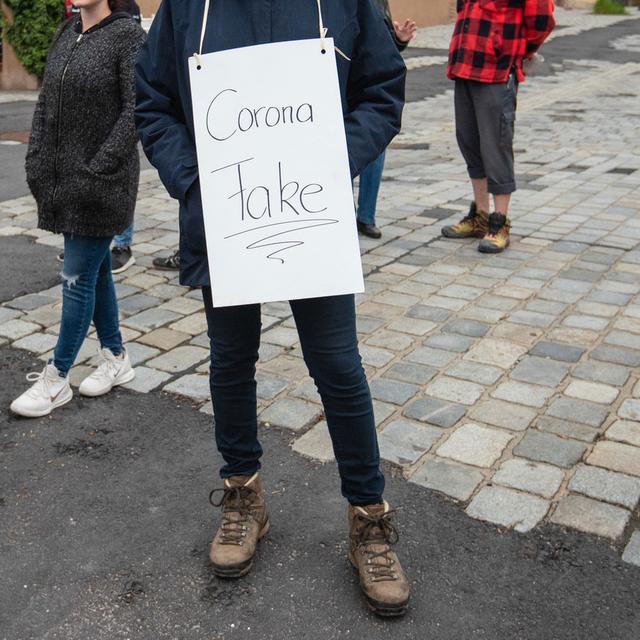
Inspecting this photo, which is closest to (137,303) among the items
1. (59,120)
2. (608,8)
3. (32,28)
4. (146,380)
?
(146,380)

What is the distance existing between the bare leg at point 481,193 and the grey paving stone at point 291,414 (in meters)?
3.02

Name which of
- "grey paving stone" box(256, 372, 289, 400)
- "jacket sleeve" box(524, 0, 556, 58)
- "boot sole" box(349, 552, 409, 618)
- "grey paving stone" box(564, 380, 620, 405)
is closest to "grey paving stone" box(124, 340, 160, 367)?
"grey paving stone" box(256, 372, 289, 400)

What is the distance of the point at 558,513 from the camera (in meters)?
3.05

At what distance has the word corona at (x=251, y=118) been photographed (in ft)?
7.71

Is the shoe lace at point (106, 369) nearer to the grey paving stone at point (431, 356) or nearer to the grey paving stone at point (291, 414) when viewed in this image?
the grey paving stone at point (291, 414)

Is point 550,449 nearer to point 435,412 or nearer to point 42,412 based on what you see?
point 435,412

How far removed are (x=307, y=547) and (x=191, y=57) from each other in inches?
61.5

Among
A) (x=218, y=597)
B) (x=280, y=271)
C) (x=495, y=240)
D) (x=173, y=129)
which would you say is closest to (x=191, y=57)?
(x=173, y=129)

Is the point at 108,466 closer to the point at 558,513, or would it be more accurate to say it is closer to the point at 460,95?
the point at 558,513

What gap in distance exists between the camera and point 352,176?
244 centimetres

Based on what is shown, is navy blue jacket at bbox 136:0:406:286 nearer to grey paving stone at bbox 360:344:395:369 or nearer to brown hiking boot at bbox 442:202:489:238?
grey paving stone at bbox 360:344:395:369

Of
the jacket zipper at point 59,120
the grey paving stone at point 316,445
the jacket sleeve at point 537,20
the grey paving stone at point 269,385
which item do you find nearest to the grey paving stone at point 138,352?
the grey paving stone at point 269,385

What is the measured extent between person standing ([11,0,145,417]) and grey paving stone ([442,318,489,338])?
1.87m

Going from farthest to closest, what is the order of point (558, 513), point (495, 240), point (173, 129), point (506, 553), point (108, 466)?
point (495, 240)
point (108, 466)
point (558, 513)
point (506, 553)
point (173, 129)
